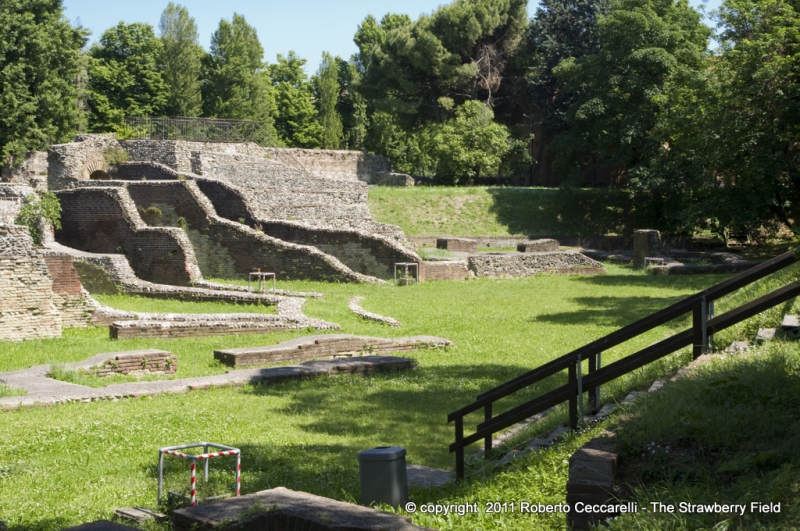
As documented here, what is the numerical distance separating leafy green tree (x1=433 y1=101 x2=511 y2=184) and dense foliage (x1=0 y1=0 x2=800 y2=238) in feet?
0.33

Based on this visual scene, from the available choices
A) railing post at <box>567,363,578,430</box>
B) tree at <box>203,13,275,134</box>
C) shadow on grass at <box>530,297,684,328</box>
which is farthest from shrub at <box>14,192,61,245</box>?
tree at <box>203,13,275,134</box>

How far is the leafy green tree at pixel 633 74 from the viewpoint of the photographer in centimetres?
3634

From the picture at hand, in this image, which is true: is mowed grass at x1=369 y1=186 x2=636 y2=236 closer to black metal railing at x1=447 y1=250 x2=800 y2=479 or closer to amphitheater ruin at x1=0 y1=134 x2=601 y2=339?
amphitheater ruin at x1=0 y1=134 x2=601 y2=339

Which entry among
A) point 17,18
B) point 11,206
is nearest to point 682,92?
point 11,206

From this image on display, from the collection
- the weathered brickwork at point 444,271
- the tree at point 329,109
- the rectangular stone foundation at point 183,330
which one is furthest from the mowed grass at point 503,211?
the rectangular stone foundation at point 183,330

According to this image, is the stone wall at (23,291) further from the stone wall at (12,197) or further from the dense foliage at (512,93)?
the dense foliage at (512,93)

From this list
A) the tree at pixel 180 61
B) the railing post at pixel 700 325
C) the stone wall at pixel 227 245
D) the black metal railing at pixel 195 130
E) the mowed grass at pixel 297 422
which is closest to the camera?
the mowed grass at pixel 297 422

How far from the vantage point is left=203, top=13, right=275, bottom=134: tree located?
55375 mm

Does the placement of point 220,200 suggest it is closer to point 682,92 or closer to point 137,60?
point 682,92

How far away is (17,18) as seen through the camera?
1356 inches

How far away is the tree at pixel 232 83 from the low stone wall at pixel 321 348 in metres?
41.5

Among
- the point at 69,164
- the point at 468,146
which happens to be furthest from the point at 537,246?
the point at 69,164

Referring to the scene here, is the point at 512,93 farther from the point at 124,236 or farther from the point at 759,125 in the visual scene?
the point at 759,125

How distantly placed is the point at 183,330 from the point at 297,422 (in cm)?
656
